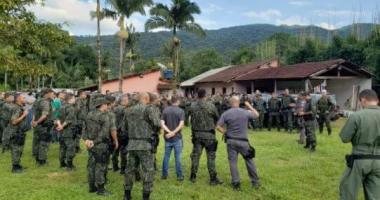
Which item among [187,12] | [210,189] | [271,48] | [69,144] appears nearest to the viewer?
[210,189]

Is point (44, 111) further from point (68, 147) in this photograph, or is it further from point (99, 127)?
point (99, 127)

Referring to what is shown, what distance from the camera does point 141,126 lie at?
767cm

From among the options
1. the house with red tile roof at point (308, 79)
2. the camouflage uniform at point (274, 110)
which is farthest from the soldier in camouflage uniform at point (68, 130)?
the house with red tile roof at point (308, 79)

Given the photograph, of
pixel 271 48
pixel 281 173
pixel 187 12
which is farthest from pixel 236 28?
pixel 281 173

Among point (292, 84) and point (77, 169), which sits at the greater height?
point (292, 84)

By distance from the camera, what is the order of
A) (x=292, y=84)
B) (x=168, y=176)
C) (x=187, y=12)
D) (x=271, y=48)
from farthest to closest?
(x=271, y=48), (x=187, y=12), (x=292, y=84), (x=168, y=176)

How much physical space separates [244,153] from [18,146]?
5581 millimetres

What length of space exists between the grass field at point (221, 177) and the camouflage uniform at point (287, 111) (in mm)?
5585

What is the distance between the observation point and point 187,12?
107ft

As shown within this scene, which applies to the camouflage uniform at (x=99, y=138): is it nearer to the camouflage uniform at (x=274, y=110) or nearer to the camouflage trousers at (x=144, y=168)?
the camouflage trousers at (x=144, y=168)

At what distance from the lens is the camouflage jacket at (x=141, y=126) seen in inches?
300

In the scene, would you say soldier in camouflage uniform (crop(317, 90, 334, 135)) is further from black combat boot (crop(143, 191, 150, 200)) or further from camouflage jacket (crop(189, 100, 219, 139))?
black combat boot (crop(143, 191, 150, 200))

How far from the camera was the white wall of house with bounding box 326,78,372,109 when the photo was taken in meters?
27.7

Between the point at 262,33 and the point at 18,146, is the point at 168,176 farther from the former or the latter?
the point at 262,33
